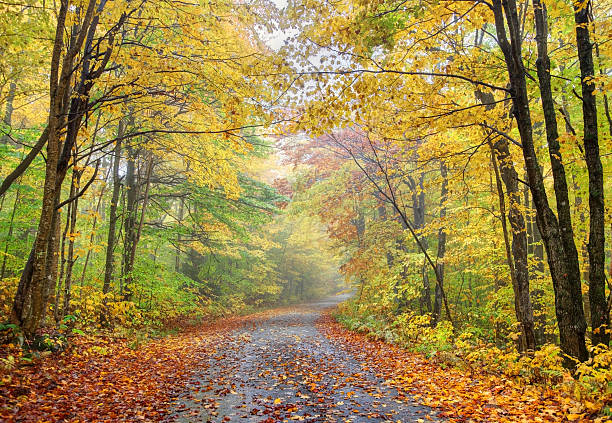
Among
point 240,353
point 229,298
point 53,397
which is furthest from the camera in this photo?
point 229,298

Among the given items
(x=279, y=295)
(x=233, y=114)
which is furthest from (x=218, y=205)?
(x=279, y=295)

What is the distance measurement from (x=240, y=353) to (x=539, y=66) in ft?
28.2

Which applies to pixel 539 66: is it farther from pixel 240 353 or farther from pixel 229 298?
pixel 229 298

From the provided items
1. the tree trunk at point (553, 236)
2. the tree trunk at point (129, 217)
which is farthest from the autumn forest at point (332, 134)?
the tree trunk at point (129, 217)

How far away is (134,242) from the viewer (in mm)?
11633

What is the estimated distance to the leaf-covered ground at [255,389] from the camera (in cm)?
435

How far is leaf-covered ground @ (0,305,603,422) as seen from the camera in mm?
4348

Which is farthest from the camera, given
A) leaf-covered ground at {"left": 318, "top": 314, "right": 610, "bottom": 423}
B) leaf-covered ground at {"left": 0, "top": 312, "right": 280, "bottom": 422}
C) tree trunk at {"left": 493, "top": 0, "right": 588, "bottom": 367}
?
tree trunk at {"left": 493, "top": 0, "right": 588, "bottom": 367}

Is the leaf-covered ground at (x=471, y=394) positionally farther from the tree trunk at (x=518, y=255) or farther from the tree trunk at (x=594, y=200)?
the tree trunk at (x=518, y=255)

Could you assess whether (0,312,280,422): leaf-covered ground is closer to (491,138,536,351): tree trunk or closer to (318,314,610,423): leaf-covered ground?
(318,314,610,423): leaf-covered ground

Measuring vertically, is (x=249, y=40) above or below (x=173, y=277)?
above

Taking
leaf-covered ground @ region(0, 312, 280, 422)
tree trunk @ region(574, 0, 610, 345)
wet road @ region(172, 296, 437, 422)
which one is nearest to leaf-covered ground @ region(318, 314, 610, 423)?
wet road @ region(172, 296, 437, 422)

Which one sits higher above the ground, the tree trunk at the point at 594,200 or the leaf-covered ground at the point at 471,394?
the tree trunk at the point at 594,200

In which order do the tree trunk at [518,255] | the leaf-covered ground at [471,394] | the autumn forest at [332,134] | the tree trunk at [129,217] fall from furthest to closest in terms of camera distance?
1. the tree trunk at [129,217]
2. the tree trunk at [518,255]
3. the autumn forest at [332,134]
4. the leaf-covered ground at [471,394]
